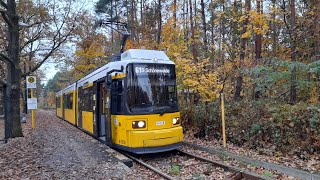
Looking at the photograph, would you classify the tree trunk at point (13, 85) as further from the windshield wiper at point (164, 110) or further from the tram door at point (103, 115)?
the windshield wiper at point (164, 110)

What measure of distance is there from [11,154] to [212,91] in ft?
26.4

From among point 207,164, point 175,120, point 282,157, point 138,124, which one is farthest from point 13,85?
point 282,157

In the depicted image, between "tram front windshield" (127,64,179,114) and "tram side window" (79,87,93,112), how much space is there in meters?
4.68

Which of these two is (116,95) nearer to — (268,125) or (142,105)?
(142,105)

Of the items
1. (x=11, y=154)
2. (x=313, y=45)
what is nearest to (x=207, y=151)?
(x=11, y=154)

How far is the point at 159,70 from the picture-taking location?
9.90 m

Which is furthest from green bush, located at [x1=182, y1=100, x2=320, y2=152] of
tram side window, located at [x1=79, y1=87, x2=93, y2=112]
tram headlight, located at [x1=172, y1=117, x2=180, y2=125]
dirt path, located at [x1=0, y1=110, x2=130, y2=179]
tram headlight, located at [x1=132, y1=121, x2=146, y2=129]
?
tram side window, located at [x1=79, y1=87, x2=93, y2=112]

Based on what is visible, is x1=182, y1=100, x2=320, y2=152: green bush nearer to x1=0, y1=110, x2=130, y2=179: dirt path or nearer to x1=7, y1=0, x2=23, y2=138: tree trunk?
x1=0, y1=110, x2=130, y2=179: dirt path

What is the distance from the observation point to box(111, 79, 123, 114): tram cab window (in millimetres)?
9547

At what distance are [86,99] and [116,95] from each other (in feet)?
17.8

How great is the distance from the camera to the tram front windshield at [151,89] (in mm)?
9344

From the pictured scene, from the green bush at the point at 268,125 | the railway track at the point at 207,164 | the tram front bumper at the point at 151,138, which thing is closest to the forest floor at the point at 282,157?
the green bush at the point at 268,125

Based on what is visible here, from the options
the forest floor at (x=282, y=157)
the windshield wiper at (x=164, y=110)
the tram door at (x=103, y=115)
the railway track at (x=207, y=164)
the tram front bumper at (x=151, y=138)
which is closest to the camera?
the railway track at (x=207, y=164)

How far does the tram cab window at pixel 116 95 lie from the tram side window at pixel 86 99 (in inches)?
149
